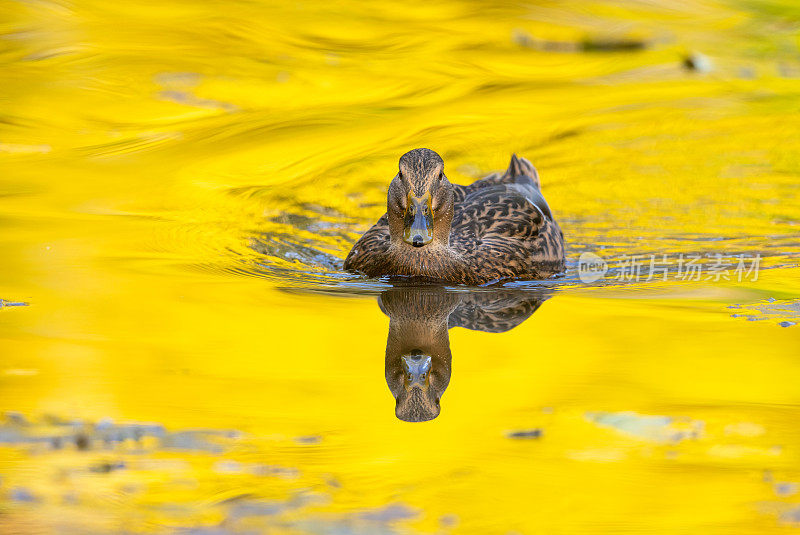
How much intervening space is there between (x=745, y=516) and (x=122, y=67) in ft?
31.4

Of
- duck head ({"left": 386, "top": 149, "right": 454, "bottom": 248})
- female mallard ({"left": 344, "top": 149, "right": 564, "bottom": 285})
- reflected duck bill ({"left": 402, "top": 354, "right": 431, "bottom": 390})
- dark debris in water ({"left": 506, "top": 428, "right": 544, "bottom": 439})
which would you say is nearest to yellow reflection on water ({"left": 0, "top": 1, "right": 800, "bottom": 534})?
dark debris in water ({"left": 506, "top": 428, "right": 544, "bottom": 439})

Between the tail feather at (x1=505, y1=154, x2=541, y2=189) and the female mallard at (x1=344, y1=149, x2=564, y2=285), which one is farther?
the tail feather at (x1=505, y1=154, x2=541, y2=189)

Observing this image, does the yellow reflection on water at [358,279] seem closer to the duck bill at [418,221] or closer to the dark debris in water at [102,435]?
the dark debris in water at [102,435]

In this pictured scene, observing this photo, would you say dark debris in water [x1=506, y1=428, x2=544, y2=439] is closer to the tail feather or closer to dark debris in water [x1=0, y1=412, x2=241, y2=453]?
dark debris in water [x1=0, y1=412, x2=241, y2=453]

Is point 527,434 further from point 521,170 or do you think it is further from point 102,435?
point 521,170

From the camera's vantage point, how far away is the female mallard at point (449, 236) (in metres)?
8.06

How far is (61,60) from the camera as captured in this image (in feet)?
42.6

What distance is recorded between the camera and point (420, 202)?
7926mm

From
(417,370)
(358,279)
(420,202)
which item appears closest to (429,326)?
(417,370)

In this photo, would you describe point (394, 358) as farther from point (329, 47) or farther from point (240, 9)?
point (240, 9)

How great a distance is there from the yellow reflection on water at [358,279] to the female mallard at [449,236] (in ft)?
0.79

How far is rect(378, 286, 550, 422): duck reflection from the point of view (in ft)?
19.1

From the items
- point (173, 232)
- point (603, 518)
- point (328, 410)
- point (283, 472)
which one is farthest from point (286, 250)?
point (603, 518)

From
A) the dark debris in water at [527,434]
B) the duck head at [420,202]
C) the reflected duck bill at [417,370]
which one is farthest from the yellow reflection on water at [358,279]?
the duck head at [420,202]
